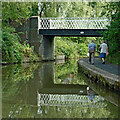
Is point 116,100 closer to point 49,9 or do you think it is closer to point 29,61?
point 29,61

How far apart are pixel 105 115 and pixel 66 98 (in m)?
2.07

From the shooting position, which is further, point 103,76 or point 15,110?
point 103,76

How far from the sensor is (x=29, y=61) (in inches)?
1022

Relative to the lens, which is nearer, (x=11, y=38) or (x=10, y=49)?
(x=10, y=49)

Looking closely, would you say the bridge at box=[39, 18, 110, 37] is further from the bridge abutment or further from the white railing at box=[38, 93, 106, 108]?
the white railing at box=[38, 93, 106, 108]

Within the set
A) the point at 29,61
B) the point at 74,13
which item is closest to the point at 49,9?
the point at 74,13

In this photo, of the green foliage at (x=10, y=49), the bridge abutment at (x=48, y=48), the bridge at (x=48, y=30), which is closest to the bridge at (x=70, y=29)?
the bridge at (x=48, y=30)

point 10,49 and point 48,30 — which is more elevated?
point 48,30

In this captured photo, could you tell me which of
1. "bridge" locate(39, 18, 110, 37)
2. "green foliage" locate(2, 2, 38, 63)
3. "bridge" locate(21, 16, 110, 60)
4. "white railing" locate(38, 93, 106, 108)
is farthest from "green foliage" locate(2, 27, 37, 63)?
"white railing" locate(38, 93, 106, 108)

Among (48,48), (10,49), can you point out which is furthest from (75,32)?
(10,49)

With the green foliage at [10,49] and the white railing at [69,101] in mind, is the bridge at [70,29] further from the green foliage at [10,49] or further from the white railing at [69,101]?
the white railing at [69,101]

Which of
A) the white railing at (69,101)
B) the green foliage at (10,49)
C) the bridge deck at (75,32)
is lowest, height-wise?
the white railing at (69,101)

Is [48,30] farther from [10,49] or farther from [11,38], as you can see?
[10,49]

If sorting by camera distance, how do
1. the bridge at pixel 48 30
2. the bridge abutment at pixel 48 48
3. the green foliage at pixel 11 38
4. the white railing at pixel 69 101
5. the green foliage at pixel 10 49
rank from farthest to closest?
the bridge abutment at pixel 48 48 < the bridge at pixel 48 30 < the green foliage at pixel 11 38 < the green foliage at pixel 10 49 < the white railing at pixel 69 101
